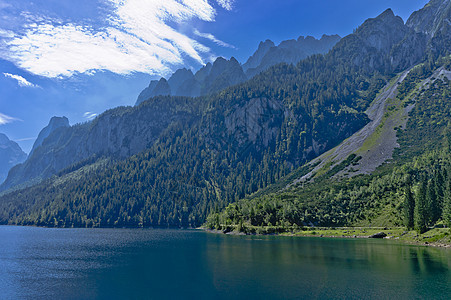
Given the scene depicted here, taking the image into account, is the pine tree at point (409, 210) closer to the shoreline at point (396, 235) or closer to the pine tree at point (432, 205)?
the shoreline at point (396, 235)

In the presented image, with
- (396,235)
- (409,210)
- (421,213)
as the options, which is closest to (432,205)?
(409,210)

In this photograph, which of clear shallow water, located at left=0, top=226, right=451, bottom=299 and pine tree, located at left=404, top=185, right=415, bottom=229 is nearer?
clear shallow water, located at left=0, top=226, right=451, bottom=299

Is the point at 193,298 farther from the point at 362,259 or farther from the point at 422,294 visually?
the point at 362,259

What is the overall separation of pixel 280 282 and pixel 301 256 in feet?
118

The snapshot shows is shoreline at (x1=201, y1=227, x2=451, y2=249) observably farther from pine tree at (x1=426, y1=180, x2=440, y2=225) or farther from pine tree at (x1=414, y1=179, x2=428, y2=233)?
pine tree at (x1=426, y1=180, x2=440, y2=225)

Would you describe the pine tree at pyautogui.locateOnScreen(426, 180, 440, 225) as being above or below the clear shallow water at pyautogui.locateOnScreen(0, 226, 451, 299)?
above

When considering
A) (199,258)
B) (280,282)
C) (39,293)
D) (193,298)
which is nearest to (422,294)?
(280,282)

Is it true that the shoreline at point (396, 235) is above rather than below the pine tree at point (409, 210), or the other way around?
below

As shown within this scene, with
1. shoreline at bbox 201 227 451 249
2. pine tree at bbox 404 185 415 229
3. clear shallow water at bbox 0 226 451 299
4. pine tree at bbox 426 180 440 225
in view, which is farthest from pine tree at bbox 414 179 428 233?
clear shallow water at bbox 0 226 451 299

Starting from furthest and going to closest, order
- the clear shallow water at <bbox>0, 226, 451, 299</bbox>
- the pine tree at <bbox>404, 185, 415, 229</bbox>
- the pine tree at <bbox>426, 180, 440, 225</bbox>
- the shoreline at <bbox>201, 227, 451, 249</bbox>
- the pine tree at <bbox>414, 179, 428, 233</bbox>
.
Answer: the pine tree at <bbox>404, 185, 415, 229</bbox>
the pine tree at <bbox>426, 180, 440, 225</bbox>
the pine tree at <bbox>414, 179, 428, 233</bbox>
the shoreline at <bbox>201, 227, 451, 249</bbox>
the clear shallow water at <bbox>0, 226, 451, 299</bbox>

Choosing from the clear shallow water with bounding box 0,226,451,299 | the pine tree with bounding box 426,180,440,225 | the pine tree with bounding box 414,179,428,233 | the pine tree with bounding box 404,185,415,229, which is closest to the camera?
the clear shallow water with bounding box 0,226,451,299

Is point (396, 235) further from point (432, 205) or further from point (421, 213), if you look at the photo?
point (421, 213)

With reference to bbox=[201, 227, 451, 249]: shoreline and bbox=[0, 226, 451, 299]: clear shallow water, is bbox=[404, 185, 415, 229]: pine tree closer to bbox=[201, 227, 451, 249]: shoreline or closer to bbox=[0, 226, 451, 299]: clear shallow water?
bbox=[201, 227, 451, 249]: shoreline

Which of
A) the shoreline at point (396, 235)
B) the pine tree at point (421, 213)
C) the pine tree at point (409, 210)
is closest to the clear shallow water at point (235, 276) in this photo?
the shoreline at point (396, 235)
